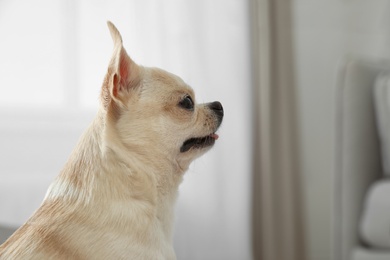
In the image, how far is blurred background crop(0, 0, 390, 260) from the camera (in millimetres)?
2109

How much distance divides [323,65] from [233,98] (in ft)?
1.79

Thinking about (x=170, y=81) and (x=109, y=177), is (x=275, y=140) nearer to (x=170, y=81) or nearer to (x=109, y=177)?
(x=170, y=81)

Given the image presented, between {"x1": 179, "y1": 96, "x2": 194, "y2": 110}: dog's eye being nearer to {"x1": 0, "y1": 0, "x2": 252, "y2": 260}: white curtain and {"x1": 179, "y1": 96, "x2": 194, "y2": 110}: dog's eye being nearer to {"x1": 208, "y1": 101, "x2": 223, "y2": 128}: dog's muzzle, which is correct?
{"x1": 208, "y1": 101, "x2": 223, "y2": 128}: dog's muzzle

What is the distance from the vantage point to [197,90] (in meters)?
2.36

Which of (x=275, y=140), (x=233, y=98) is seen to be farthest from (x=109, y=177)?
(x=275, y=140)

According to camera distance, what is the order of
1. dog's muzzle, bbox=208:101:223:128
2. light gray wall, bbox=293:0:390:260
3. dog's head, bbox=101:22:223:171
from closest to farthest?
dog's head, bbox=101:22:223:171
dog's muzzle, bbox=208:101:223:128
light gray wall, bbox=293:0:390:260

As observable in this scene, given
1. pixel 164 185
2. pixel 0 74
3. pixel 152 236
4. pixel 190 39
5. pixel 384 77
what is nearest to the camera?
pixel 152 236

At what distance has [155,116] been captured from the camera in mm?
1052

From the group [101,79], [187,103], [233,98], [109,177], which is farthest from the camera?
[233,98]

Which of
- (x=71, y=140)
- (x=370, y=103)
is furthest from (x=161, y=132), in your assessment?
(x=71, y=140)

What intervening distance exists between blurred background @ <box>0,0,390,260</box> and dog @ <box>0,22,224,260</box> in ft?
2.75

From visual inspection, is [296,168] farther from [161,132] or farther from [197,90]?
[161,132]

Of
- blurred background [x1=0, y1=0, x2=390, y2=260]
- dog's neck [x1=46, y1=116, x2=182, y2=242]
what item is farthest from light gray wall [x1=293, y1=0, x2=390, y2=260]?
dog's neck [x1=46, y1=116, x2=182, y2=242]

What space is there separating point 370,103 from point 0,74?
1308 millimetres
